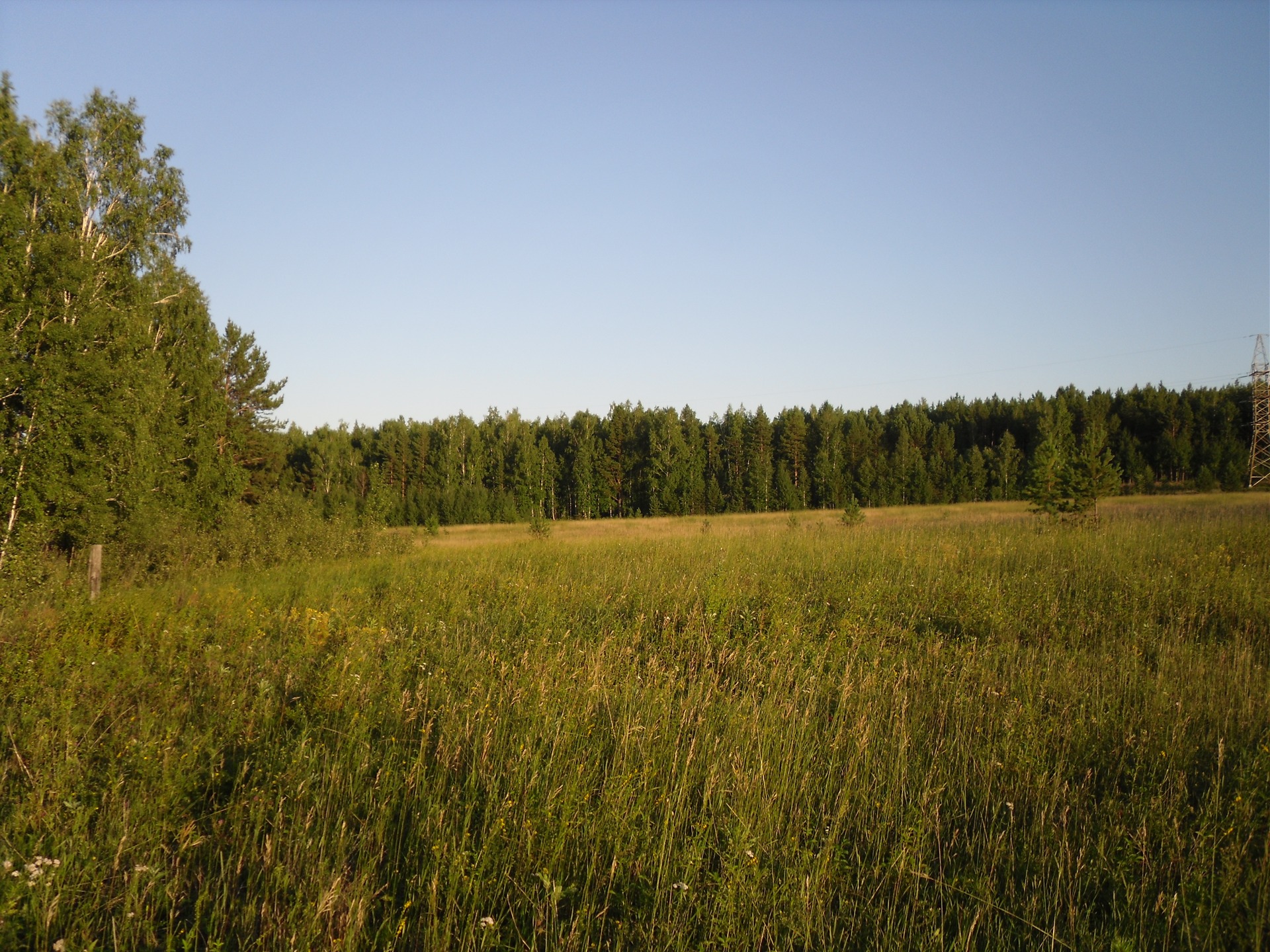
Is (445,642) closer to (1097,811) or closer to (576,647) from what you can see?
(576,647)

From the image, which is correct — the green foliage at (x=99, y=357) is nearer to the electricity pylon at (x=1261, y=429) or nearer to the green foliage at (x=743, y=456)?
the green foliage at (x=743, y=456)

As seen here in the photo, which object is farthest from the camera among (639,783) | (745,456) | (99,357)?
(745,456)

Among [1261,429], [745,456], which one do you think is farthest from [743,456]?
[1261,429]

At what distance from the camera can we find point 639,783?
342cm

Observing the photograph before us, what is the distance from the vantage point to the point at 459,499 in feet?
200

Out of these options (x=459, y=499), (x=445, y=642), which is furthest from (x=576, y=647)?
(x=459, y=499)

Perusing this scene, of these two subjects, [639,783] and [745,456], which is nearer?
[639,783]

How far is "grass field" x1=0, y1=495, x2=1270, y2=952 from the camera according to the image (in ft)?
8.25

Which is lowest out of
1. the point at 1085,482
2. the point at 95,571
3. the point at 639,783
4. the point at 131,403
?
the point at 639,783

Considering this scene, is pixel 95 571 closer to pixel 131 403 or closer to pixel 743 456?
pixel 131 403

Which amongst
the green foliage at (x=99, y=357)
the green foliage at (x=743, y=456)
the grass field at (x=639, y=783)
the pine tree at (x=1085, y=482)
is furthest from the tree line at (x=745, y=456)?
the grass field at (x=639, y=783)

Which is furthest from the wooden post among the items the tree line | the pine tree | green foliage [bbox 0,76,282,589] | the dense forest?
the tree line

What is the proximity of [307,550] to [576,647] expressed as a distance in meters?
14.6

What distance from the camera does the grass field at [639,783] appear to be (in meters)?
2.52
